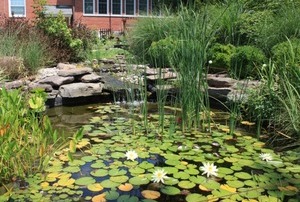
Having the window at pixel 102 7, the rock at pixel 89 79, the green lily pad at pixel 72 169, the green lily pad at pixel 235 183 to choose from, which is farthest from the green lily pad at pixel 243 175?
the window at pixel 102 7

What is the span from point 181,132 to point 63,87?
294cm

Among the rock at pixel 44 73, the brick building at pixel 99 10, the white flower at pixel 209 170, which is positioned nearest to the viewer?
the white flower at pixel 209 170

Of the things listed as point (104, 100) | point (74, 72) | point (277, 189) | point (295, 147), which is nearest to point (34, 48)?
point (74, 72)

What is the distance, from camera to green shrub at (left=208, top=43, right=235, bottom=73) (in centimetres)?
699

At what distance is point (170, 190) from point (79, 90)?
404cm

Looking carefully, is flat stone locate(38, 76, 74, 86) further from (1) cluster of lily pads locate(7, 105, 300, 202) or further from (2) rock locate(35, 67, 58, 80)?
(1) cluster of lily pads locate(7, 105, 300, 202)

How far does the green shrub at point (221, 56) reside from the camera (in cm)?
699

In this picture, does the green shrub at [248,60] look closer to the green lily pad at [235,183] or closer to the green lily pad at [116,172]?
the green lily pad at [235,183]

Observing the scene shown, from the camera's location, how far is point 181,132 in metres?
4.27

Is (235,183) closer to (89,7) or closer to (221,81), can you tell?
(221,81)

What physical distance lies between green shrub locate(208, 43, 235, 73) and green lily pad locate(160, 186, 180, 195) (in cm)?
446

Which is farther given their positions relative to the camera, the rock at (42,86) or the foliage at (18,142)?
the rock at (42,86)

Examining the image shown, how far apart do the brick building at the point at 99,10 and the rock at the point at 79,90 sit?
14834 millimetres

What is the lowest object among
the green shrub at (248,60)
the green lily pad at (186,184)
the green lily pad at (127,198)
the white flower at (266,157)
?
the green lily pad at (127,198)
